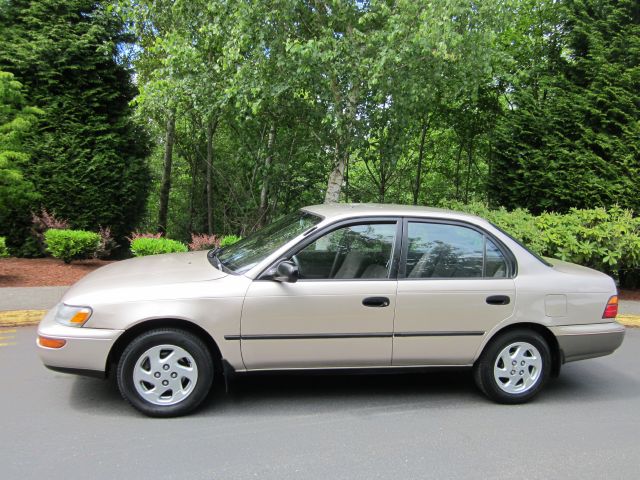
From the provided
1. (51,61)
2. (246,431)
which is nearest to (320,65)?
(246,431)

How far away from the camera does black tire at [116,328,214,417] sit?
12.8 ft

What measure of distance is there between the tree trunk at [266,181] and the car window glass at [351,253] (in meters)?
7.54

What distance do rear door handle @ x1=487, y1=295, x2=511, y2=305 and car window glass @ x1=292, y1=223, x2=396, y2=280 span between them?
885 millimetres

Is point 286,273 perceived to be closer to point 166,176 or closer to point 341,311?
point 341,311

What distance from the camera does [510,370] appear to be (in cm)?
452

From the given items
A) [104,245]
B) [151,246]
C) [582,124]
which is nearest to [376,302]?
[151,246]

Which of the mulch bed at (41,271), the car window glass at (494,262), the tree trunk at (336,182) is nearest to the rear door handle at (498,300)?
the car window glass at (494,262)

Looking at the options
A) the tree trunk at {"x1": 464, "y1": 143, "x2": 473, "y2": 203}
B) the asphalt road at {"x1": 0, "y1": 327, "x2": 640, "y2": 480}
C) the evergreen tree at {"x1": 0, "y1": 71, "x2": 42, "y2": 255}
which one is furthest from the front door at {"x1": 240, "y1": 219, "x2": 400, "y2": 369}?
the tree trunk at {"x1": 464, "y1": 143, "x2": 473, "y2": 203}

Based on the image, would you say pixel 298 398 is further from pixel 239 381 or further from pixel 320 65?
pixel 320 65

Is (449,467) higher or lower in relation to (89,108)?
lower

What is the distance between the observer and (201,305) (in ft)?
13.1

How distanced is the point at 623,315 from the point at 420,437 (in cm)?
565

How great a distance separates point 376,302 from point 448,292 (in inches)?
24.2

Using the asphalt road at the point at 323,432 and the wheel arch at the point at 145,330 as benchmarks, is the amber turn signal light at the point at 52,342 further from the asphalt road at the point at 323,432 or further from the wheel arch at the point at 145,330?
the asphalt road at the point at 323,432
